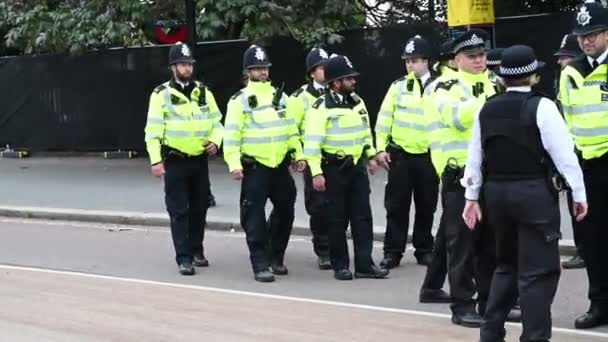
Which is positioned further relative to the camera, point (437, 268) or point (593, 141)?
point (437, 268)

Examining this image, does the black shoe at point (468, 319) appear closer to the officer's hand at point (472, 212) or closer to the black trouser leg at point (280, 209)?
the officer's hand at point (472, 212)

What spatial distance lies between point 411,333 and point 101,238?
641 centimetres

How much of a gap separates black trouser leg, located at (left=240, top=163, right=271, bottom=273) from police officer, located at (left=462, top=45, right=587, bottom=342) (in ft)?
11.7

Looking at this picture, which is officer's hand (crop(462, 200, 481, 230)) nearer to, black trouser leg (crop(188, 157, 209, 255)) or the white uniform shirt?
the white uniform shirt

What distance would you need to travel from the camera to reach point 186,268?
33.5 feet

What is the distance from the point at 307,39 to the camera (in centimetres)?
1688

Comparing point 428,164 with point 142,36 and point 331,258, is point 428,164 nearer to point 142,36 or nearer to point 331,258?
point 331,258

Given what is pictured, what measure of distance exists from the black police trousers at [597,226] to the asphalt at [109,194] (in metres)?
2.79

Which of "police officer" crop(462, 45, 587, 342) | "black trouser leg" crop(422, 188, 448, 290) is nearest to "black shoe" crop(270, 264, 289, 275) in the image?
"black trouser leg" crop(422, 188, 448, 290)

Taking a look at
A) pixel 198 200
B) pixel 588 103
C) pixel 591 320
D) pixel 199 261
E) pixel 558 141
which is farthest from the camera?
pixel 199 261

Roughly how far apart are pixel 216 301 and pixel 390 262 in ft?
6.33

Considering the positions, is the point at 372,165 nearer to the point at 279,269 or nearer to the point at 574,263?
the point at 279,269

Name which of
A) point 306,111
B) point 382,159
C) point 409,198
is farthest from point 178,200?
point 409,198

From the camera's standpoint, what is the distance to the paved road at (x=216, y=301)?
7719 millimetres
